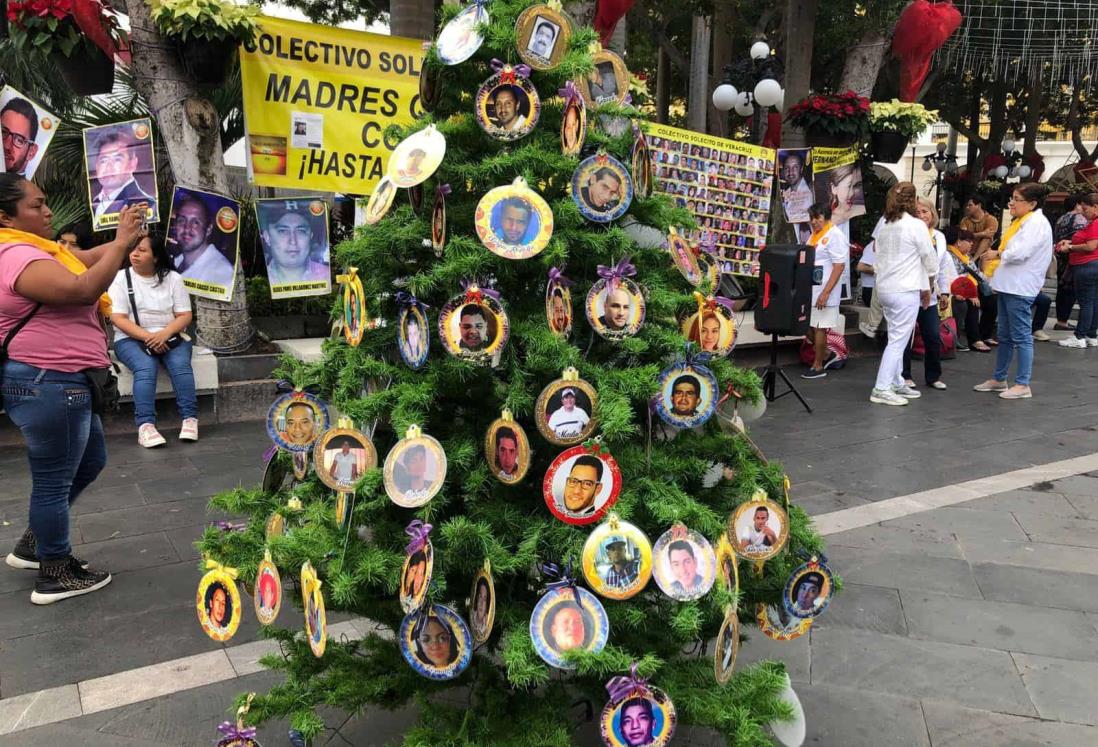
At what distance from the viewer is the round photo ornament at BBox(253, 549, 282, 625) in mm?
2316

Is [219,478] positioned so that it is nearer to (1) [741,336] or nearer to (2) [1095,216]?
(1) [741,336]

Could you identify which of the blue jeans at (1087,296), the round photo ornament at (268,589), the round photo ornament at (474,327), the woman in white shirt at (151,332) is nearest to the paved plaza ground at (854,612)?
the woman in white shirt at (151,332)

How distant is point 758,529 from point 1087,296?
1024cm

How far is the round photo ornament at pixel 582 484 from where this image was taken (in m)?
2.27

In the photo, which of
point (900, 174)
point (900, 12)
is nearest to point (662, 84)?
point (900, 12)

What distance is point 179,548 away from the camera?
4.45 meters

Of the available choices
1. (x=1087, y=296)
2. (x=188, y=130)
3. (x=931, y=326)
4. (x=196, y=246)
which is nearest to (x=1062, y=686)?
(x=931, y=326)

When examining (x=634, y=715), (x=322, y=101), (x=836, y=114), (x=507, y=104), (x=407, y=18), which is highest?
(x=407, y=18)

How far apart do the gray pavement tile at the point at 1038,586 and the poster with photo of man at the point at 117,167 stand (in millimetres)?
5896

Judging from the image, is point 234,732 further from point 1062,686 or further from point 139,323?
point 139,323

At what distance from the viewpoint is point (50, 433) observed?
363 cm

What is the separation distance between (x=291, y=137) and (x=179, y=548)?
3.56 m

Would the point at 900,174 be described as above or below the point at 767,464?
above

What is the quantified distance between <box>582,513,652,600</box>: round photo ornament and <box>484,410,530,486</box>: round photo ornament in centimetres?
26
